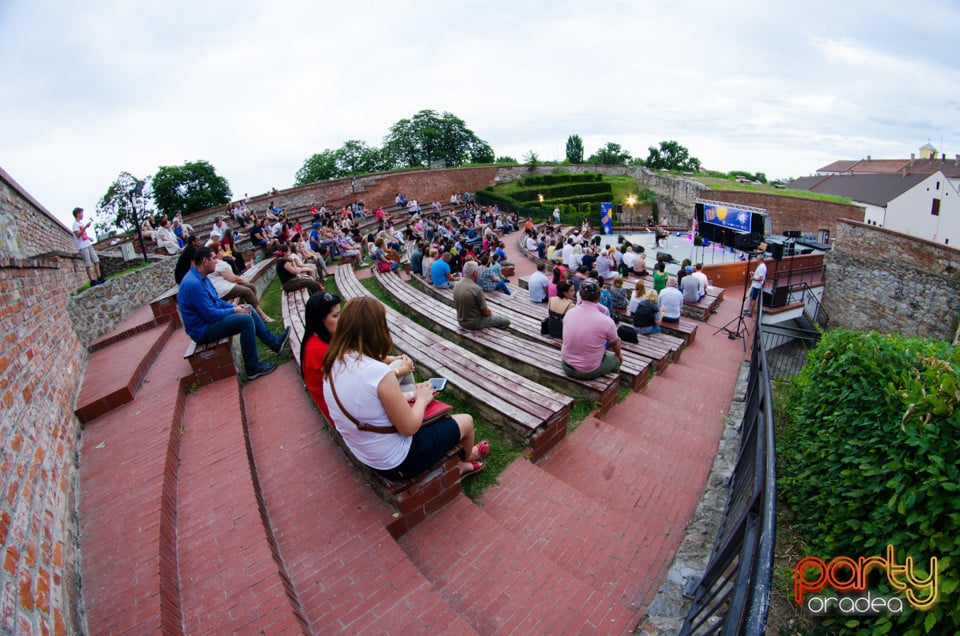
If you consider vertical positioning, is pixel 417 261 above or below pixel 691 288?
above

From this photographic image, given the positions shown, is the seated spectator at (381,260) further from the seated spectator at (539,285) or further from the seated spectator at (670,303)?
the seated spectator at (670,303)

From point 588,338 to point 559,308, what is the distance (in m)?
1.39

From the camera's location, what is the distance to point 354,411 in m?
2.50

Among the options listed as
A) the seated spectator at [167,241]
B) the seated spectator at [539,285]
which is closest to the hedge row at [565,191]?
the seated spectator at [539,285]

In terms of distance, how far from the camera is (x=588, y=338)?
474 cm

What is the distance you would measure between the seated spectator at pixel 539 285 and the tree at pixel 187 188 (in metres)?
38.0

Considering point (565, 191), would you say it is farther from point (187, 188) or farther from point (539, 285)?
point (187, 188)

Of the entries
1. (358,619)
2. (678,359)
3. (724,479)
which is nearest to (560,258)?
(678,359)

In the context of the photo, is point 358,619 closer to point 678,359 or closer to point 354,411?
point 354,411

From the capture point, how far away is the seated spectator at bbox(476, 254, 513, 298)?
9.66m

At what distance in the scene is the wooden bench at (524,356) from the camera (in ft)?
16.1

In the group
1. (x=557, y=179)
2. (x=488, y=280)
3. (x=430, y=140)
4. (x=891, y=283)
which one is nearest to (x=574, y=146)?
(x=430, y=140)

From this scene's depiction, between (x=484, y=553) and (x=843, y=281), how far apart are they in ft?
61.3

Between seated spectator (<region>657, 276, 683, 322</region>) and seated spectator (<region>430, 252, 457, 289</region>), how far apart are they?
4.68 m
